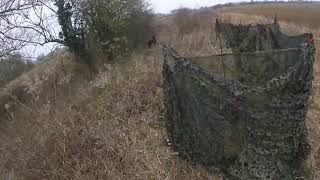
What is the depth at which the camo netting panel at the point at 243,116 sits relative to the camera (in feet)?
20.4

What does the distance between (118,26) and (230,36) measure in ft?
25.0

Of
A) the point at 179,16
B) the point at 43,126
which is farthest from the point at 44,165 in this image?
the point at 179,16

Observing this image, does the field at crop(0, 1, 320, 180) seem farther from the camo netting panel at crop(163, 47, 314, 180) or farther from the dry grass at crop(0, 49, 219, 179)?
the camo netting panel at crop(163, 47, 314, 180)

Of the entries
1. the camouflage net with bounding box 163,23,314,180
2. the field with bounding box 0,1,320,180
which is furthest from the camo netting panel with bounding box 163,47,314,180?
the field with bounding box 0,1,320,180

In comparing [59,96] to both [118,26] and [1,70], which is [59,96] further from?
[118,26]

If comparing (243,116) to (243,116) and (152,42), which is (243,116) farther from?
(152,42)

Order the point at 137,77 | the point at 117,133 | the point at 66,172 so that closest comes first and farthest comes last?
the point at 66,172
the point at 117,133
the point at 137,77

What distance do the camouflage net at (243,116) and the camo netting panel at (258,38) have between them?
2888mm

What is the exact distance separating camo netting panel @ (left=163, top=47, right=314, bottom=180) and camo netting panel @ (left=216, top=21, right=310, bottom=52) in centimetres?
290

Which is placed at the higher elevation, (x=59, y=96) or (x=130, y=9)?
(x=130, y=9)

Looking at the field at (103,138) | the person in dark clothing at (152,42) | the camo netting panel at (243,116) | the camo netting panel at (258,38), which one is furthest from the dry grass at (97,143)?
the person in dark clothing at (152,42)

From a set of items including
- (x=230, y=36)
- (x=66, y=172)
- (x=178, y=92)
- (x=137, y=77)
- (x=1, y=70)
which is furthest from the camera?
(x=230, y=36)

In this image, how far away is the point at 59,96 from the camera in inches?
494

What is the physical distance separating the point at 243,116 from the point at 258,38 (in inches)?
255
